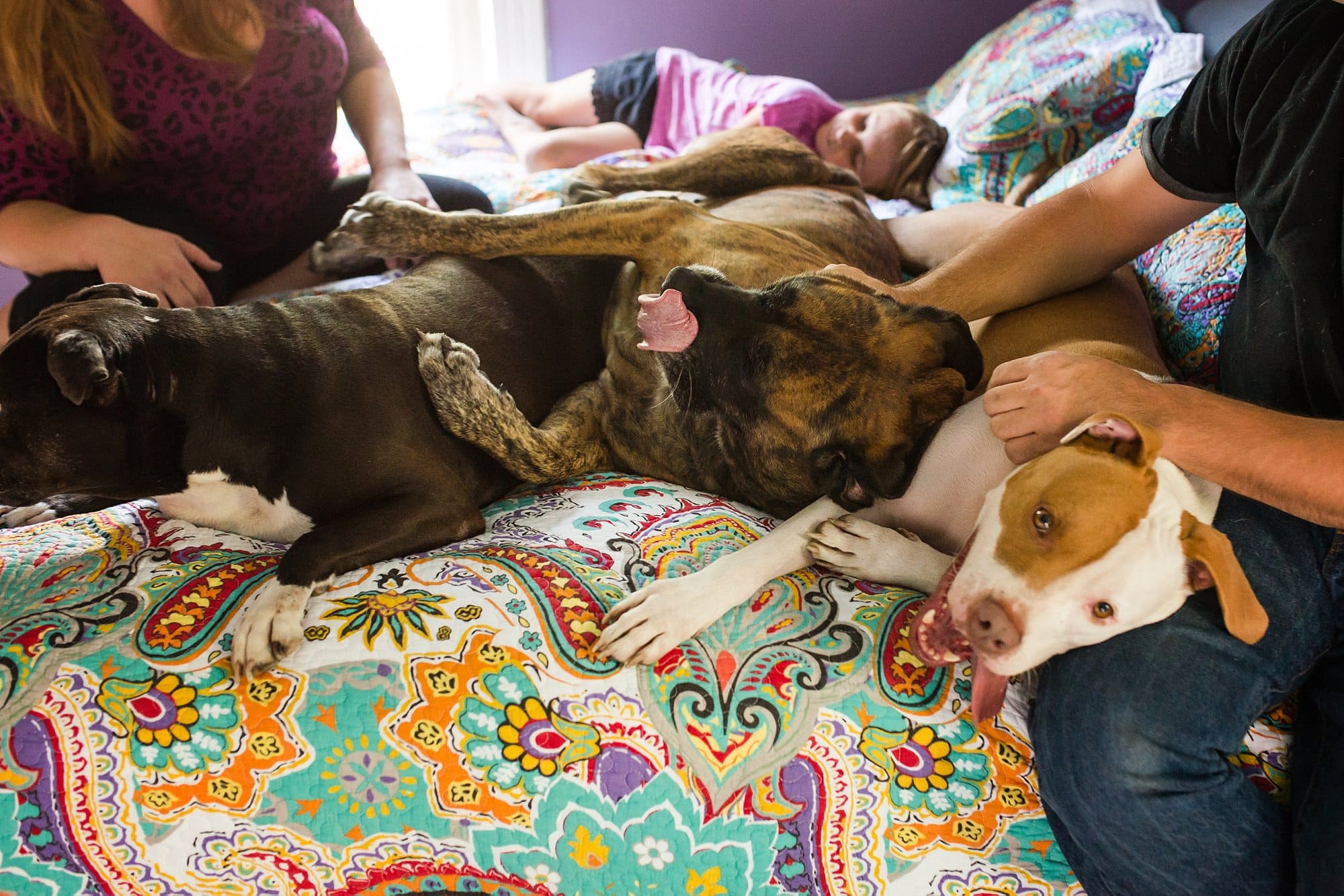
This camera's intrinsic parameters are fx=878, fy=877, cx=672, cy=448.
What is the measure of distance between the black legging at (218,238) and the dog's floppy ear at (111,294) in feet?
1.23

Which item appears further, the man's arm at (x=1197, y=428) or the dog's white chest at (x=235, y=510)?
the dog's white chest at (x=235, y=510)

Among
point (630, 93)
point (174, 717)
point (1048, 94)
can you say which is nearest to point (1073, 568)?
point (174, 717)

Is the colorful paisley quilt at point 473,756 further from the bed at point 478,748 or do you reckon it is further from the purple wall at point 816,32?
the purple wall at point 816,32

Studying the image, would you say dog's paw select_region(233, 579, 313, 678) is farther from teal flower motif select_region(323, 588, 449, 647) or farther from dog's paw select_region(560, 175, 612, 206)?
dog's paw select_region(560, 175, 612, 206)

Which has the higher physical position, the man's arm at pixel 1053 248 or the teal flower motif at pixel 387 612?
the man's arm at pixel 1053 248

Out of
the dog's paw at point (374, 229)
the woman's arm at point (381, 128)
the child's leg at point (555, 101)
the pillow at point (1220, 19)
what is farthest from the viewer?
the child's leg at point (555, 101)

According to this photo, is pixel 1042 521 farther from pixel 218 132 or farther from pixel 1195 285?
pixel 218 132

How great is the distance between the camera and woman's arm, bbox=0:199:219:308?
185cm

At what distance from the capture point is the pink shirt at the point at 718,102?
3.38m

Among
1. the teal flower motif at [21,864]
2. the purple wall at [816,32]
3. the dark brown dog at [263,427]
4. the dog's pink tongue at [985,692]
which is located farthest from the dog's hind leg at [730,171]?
the purple wall at [816,32]

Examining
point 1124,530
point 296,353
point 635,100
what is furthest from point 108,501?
point 635,100

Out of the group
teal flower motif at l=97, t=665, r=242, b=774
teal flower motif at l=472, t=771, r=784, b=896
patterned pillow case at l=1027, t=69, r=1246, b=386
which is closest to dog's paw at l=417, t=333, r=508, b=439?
teal flower motif at l=97, t=665, r=242, b=774

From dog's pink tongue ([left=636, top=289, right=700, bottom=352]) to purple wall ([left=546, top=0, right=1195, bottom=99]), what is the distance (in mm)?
3364

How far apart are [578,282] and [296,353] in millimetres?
727
